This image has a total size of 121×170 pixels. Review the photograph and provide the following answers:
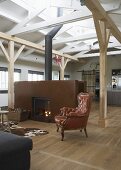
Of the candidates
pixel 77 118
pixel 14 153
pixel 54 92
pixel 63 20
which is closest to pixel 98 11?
pixel 63 20

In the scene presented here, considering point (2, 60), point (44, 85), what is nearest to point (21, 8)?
point (44, 85)

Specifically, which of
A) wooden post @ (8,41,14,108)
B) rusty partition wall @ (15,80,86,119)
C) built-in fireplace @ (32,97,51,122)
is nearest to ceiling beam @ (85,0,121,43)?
rusty partition wall @ (15,80,86,119)

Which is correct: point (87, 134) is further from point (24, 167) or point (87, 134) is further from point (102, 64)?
point (24, 167)

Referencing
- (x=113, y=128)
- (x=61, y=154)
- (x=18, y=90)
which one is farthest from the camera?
(x=18, y=90)

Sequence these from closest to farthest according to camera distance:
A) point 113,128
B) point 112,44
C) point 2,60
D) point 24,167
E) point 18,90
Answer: point 24,167, point 113,128, point 18,90, point 2,60, point 112,44

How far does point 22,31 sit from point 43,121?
129 inches

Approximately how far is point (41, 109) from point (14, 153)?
444 centimetres

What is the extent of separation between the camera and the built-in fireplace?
263 inches

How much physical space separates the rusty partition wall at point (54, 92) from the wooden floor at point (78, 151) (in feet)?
4.36

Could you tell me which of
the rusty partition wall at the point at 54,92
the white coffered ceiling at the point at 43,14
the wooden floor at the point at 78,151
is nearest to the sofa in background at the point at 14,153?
the wooden floor at the point at 78,151

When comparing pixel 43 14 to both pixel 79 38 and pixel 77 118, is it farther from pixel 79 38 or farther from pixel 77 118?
pixel 77 118

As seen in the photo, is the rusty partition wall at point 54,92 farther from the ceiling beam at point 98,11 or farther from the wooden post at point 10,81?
the ceiling beam at point 98,11

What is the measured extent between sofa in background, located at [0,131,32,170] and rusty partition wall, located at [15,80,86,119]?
12.0ft

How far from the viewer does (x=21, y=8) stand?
6.68 metres
